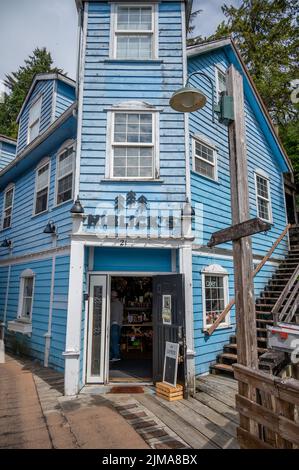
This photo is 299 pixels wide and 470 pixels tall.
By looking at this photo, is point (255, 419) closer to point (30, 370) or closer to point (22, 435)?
point (22, 435)

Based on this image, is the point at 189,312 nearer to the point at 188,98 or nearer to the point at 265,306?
the point at 265,306

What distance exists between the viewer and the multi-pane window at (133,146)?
6.74m

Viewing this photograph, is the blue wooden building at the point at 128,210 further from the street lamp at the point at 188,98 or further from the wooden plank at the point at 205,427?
the street lamp at the point at 188,98

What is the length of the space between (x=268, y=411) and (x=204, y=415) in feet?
6.58

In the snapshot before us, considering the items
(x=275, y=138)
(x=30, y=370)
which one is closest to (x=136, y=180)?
(x=30, y=370)

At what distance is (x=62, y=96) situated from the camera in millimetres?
10164

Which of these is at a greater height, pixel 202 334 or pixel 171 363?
pixel 202 334

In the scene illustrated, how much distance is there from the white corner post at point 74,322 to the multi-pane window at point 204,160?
396 cm

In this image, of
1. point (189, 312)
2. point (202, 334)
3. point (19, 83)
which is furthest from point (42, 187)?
point (19, 83)

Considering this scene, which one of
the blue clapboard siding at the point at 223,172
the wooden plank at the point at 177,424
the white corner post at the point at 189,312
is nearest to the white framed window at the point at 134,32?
the blue clapboard siding at the point at 223,172

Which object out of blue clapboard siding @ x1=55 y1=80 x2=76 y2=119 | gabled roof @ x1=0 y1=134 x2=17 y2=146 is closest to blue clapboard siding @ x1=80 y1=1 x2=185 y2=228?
blue clapboard siding @ x1=55 y1=80 x2=76 y2=119

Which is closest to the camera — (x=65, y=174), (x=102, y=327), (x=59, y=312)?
(x=102, y=327)

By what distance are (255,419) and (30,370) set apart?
620 cm
